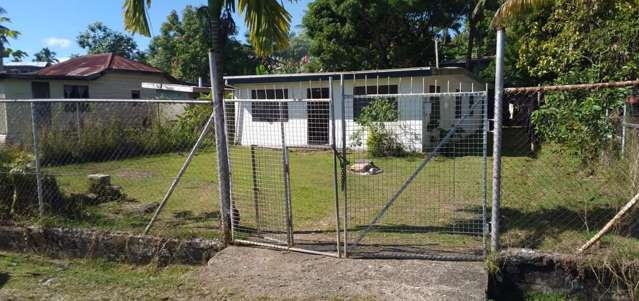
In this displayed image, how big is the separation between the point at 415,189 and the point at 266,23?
4.28 m

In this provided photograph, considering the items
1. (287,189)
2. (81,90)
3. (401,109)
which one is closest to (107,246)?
(287,189)

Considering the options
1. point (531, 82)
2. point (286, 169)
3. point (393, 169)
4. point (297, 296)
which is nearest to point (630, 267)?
point (297, 296)

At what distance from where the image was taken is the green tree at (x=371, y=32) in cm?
Answer: 2117

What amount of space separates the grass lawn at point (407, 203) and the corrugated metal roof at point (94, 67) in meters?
9.91

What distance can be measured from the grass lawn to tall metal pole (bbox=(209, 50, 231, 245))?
38cm

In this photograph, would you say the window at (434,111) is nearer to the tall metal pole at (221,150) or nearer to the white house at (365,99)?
the white house at (365,99)

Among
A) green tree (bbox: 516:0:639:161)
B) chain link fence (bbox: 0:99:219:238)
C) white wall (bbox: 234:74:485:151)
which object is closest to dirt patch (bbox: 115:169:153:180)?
chain link fence (bbox: 0:99:219:238)

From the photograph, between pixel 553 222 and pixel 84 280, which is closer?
pixel 84 280

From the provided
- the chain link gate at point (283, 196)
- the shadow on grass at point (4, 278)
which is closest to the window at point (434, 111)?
the chain link gate at point (283, 196)

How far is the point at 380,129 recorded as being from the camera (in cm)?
1399

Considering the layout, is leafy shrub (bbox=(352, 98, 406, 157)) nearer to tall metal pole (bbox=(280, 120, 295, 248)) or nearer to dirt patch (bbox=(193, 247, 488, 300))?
tall metal pole (bbox=(280, 120, 295, 248))

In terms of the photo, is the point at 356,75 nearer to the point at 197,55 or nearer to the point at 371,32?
the point at 371,32

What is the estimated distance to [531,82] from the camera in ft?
78.9

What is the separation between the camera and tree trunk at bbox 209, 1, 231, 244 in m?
5.38
